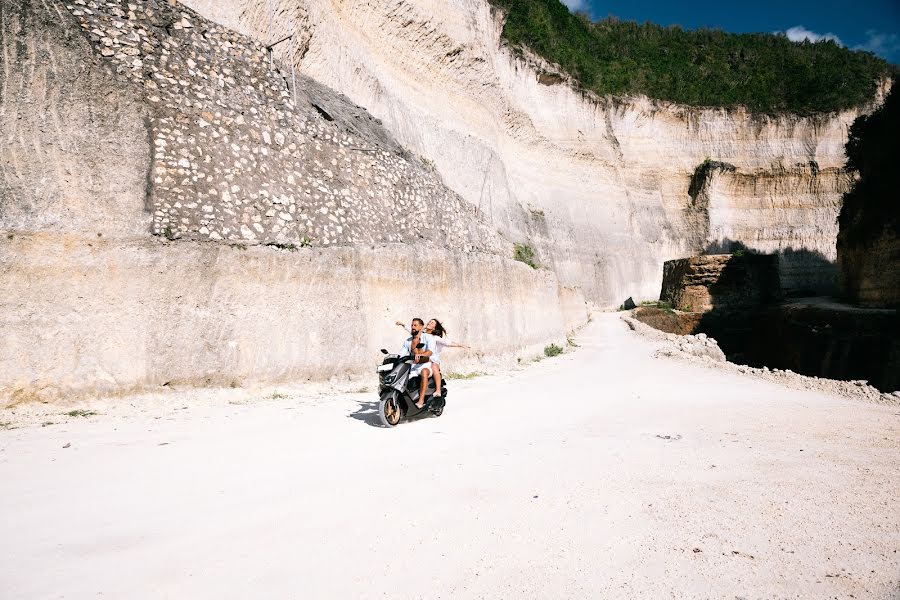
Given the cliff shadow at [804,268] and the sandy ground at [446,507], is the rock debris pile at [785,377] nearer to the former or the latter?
the sandy ground at [446,507]

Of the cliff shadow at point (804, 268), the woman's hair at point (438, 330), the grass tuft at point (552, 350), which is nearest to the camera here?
the woman's hair at point (438, 330)

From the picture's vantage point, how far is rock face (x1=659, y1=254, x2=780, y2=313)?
22.5 m

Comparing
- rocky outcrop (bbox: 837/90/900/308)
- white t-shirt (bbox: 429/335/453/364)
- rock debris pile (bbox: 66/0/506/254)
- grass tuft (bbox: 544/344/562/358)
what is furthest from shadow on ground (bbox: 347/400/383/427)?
rocky outcrop (bbox: 837/90/900/308)

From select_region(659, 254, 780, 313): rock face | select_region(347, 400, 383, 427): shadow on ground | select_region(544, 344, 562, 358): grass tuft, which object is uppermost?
select_region(659, 254, 780, 313): rock face

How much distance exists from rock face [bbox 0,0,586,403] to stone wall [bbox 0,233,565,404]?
2 centimetres

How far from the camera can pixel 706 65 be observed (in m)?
43.3

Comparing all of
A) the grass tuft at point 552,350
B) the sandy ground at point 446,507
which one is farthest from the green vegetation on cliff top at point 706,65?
the sandy ground at point 446,507

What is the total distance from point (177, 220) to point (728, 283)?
74.8 ft

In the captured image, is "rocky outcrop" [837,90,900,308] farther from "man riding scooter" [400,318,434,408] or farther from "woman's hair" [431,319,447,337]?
"man riding scooter" [400,318,434,408]

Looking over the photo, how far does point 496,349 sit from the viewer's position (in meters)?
11.2

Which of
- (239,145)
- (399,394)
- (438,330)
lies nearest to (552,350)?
(438,330)

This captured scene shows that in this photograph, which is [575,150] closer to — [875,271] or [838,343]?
[875,271]

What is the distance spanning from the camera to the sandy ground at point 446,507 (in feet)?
7.38

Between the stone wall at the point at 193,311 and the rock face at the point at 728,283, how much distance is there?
1812 cm
